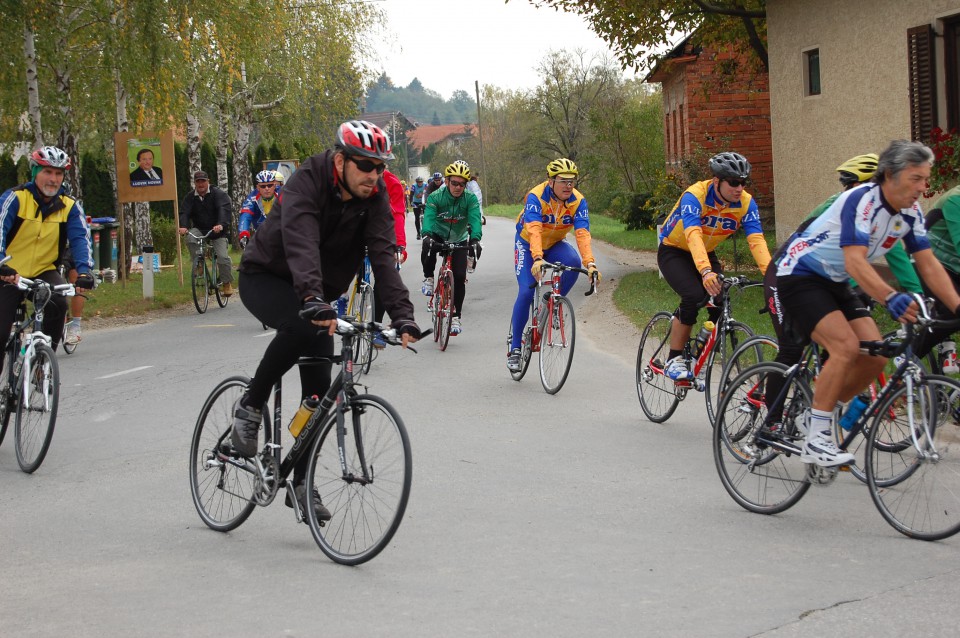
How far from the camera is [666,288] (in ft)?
60.2

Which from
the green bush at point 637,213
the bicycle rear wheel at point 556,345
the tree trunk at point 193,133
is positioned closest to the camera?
the bicycle rear wheel at point 556,345

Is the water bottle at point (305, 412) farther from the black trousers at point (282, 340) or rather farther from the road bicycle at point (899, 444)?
the road bicycle at point (899, 444)

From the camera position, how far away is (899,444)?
18.1 ft

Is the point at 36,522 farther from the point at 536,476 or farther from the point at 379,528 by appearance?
the point at 536,476

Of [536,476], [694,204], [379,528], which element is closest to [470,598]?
[379,528]

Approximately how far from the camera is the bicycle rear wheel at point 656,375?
8.69m

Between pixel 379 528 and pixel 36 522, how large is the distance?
2.33 m

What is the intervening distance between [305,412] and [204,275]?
13.5 metres

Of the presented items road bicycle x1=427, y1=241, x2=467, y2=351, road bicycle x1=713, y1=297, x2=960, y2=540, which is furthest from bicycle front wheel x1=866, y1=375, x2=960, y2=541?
road bicycle x1=427, y1=241, x2=467, y2=351

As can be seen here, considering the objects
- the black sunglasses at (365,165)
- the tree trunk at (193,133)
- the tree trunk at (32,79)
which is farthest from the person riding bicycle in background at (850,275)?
the tree trunk at (193,133)

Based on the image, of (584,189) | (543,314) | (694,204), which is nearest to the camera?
(694,204)

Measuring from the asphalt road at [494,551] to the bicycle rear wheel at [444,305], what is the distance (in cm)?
376

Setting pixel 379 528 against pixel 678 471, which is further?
pixel 678 471

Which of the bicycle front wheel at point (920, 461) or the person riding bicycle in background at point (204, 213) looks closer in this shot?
the bicycle front wheel at point (920, 461)
